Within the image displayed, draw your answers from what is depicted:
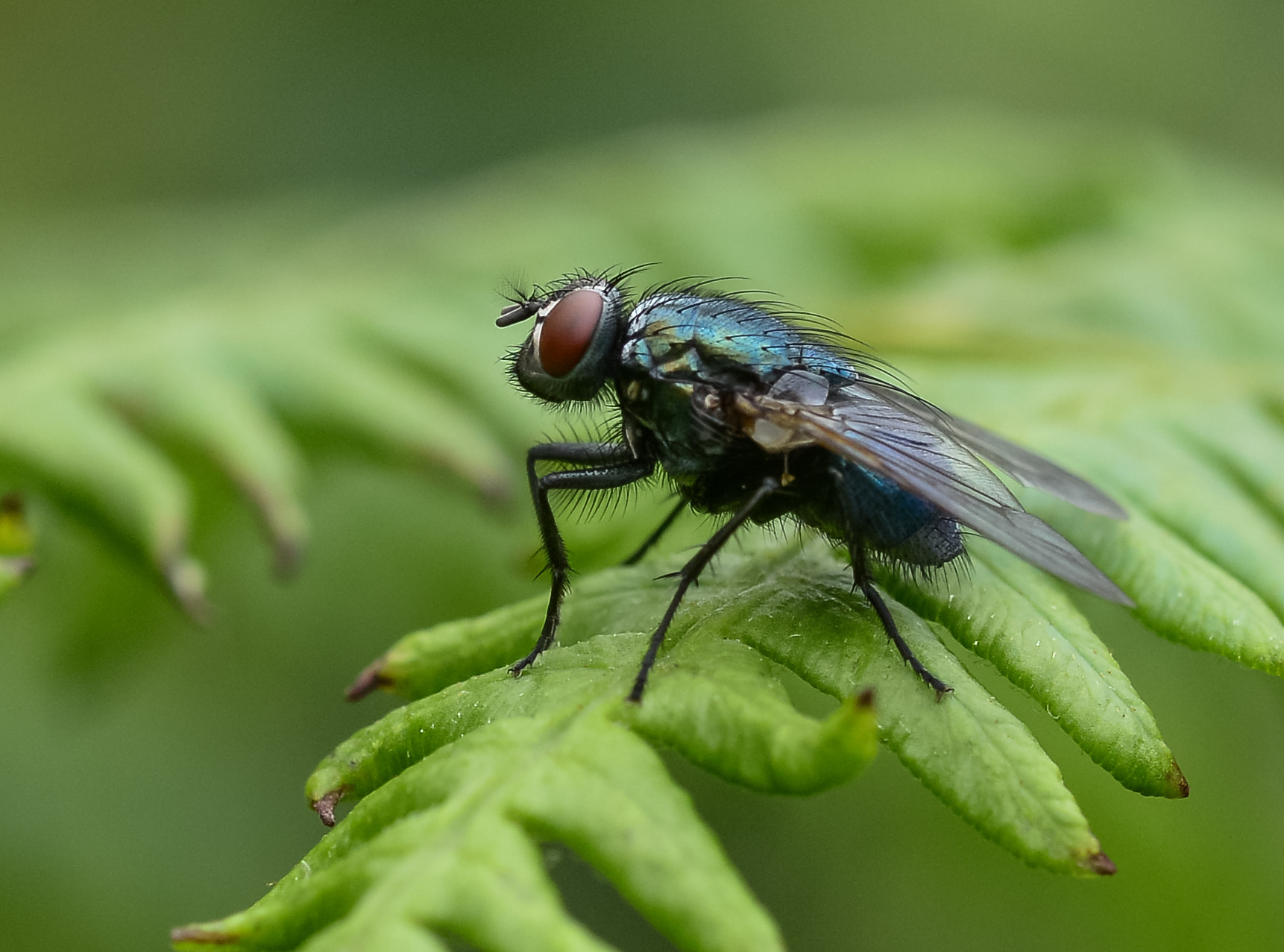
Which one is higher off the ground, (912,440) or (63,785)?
(912,440)

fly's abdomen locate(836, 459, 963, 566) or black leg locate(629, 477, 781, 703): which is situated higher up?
black leg locate(629, 477, 781, 703)

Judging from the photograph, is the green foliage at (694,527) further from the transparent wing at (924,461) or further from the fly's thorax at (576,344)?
the fly's thorax at (576,344)

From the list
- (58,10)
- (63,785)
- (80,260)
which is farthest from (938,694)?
(58,10)

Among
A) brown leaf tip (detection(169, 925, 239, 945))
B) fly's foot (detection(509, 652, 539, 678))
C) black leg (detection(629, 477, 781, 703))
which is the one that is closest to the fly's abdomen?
black leg (detection(629, 477, 781, 703))

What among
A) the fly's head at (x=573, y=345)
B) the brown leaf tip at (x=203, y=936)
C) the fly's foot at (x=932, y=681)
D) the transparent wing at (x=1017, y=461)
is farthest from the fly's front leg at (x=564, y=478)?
the brown leaf tip at (x=203, y=936)

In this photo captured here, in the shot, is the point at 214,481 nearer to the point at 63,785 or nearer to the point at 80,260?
the point at 63,785

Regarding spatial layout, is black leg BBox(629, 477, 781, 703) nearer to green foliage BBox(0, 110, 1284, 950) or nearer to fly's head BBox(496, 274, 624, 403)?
green foliage BBox(0, 110, 1284, 950)
